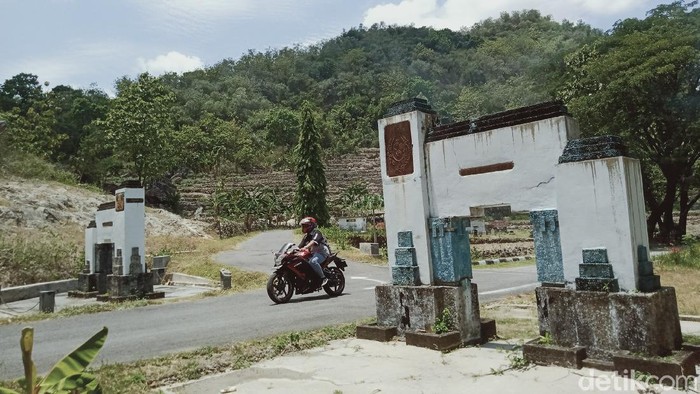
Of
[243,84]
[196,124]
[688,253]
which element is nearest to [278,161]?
[196,124]

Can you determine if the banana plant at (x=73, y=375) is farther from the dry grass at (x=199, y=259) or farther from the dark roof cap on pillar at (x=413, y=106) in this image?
the dry grass at (x=199, y=259)

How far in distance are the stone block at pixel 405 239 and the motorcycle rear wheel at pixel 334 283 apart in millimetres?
4608

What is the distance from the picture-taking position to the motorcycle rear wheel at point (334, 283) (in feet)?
34.4

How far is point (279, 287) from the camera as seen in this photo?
9742 millimetres

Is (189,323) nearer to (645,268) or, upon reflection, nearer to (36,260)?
(645,268)

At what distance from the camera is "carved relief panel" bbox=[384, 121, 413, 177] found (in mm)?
6117

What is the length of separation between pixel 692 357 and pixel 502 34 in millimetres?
133651

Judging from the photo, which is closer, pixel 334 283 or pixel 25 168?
pixel 334 283

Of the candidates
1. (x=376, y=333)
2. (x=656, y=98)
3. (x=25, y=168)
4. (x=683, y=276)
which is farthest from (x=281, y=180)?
(x=376, y=333)

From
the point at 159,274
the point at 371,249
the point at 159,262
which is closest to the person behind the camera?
the point at 159,274

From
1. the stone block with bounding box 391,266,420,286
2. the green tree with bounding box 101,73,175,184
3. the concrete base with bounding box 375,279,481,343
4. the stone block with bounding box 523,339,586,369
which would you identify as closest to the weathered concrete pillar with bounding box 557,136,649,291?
the stone block with bounding box 523,339,586,369

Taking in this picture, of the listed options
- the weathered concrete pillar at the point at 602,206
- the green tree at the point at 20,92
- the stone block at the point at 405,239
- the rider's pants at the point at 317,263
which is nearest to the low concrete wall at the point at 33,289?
the rider's pants at the point at 317,263

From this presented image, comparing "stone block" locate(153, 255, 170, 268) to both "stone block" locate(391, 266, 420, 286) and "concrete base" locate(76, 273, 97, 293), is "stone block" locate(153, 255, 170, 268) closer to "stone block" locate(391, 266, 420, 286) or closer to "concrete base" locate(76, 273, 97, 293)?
"concrete base" locate(76, 273, 97, 293)

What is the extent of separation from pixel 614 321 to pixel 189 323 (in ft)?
20.7
